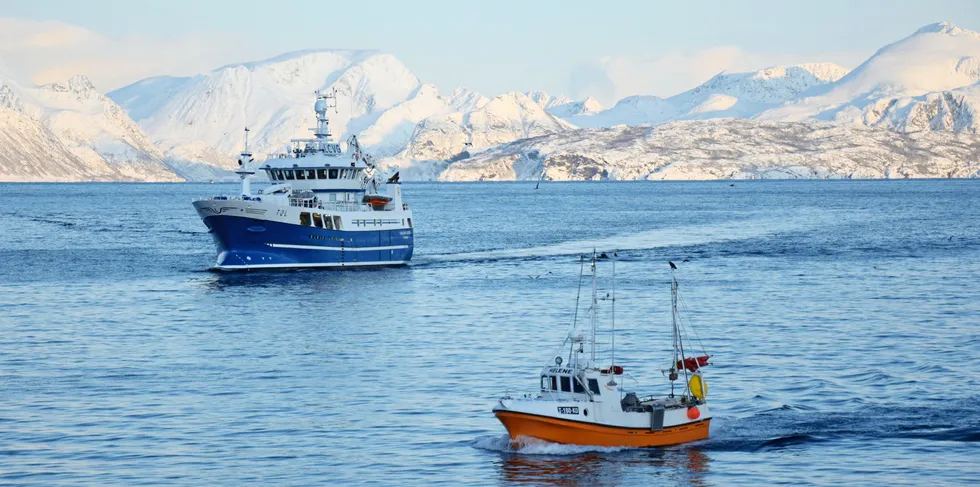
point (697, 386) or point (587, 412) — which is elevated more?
point (697, 386)

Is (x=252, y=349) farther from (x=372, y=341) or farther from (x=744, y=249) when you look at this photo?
(x=744, y=249)

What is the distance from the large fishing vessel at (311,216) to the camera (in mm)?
101000

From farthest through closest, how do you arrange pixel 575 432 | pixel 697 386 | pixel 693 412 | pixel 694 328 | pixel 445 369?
pixel 694 328
pixel 445 369
pixel 697 386
pixel 693 412
pixel 575 432

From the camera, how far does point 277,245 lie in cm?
10244

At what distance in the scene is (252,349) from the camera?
2534 inches

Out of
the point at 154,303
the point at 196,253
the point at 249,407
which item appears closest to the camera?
the point at 249,407

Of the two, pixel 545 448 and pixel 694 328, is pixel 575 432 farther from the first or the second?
pixel 694 328

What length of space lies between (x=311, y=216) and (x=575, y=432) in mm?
62877

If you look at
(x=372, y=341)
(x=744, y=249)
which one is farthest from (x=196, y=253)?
(x=372, y=341)

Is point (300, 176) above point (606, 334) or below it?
above

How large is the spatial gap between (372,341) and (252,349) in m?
6.33

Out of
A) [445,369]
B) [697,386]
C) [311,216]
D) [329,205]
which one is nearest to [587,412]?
[697,386]

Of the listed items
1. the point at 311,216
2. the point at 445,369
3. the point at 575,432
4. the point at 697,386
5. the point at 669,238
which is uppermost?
the point at 311,216

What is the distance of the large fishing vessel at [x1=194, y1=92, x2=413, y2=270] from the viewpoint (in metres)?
101
